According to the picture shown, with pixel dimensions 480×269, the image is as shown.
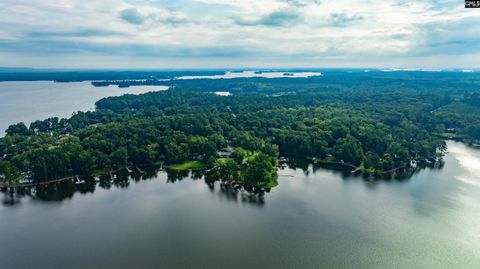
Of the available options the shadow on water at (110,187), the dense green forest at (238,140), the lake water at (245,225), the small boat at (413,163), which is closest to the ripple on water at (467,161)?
the lake water at (245,225)

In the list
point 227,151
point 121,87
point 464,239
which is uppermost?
point 121,87

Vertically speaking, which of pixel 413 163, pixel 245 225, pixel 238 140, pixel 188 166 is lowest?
pixel 245 225

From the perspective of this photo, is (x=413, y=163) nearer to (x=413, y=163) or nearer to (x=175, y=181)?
(x=413, y=163)

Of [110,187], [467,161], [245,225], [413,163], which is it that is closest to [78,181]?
[110,187]

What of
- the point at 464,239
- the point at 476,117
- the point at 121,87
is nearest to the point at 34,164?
the point at 464,239

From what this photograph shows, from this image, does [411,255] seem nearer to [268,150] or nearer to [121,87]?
[268,150]

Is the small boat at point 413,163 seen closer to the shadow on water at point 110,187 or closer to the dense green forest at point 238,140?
the dense green forest at point 238,140
